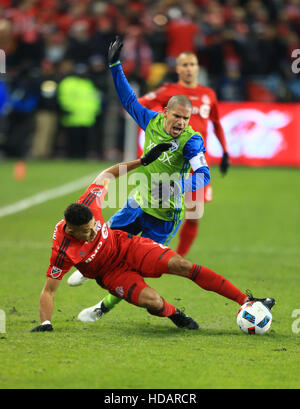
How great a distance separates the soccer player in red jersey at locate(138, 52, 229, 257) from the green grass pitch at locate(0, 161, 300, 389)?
1.63ft

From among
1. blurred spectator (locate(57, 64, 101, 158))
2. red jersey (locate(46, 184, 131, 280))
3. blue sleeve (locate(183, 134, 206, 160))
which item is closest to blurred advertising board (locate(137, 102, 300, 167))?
blurred spectator (locate(57, 64, 101, 158))

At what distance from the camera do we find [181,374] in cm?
518

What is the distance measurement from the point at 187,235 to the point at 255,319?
10.2 feet

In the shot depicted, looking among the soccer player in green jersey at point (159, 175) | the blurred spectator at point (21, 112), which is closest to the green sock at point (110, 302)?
the soccer player in green jersey at point (159, 175)

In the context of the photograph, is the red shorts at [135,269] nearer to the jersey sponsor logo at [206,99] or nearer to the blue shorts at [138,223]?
the blue shorts at [138,223]

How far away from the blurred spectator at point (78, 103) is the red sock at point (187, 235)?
964 centimetres

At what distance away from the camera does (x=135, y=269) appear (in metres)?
6.45

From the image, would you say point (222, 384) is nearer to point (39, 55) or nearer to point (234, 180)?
point (234, 180)

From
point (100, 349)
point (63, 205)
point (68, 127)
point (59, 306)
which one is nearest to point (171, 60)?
point (68, 127)

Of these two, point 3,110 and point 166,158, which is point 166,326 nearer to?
point 166,158

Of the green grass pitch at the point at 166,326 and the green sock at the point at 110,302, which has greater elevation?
the green sock at the point at 110,302

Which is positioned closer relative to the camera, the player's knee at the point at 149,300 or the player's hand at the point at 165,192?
the player's knee at the point at 149,300

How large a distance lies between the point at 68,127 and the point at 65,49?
1730 millimetres

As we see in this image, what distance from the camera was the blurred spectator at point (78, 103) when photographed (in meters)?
18.4
